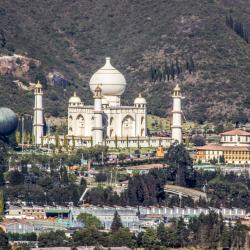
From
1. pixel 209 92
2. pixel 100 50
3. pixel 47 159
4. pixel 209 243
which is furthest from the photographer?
pixel 100 50

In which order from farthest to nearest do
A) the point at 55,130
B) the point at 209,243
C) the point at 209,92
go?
1. the point at 209,92
2. the point at 55,130
3. the point at 209,243

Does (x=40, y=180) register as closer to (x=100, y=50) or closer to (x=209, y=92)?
(x=209, y=92)

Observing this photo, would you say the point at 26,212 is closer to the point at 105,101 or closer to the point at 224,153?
the point at 224,153

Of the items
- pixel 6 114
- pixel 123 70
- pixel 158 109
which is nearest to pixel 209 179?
pixel 6 114

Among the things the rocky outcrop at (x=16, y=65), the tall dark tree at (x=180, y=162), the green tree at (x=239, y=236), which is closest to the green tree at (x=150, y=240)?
the green tree at (x=239, y=236)

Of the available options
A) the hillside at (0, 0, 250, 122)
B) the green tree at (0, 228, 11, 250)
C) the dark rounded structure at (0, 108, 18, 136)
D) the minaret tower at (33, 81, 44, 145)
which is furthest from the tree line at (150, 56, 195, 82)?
the green tree at (0, 228, 11, 250)

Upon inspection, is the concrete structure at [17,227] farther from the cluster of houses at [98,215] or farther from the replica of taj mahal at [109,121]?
the replica of taj mahal at [109,121]

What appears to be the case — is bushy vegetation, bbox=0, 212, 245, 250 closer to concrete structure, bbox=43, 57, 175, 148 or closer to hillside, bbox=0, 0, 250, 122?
concrete structure, bbox=43, 57, 175, 148
